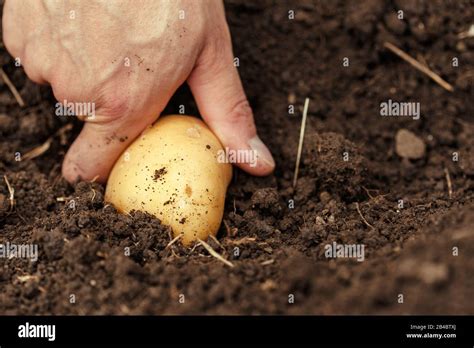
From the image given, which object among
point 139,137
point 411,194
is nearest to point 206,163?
point 139,137

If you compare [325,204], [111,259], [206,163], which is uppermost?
[206,163]

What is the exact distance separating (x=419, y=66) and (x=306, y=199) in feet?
3.39

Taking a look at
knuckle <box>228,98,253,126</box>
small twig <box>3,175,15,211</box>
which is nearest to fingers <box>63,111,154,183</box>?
small twig <box>3,175,15,211</box>

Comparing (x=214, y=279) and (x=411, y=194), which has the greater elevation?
(x=411, y=194)

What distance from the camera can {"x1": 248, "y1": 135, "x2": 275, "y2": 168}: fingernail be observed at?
268 centimetres

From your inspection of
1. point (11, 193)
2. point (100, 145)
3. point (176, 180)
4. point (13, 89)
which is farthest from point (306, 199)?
point (13, 89)

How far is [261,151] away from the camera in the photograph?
2.70 meters

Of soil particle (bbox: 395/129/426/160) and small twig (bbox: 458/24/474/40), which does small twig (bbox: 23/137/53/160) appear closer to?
soil particle (bbox: 395/129/426/160)

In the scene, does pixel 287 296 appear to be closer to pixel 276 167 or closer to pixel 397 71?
pixel 276 167

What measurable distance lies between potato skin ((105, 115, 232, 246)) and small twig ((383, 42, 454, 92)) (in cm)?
120

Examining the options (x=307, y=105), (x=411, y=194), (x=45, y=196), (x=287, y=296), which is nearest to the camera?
(x=287, y=296)

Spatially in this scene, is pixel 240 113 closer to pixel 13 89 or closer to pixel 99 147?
Result: pixel 99 147

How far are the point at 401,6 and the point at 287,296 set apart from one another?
2012mm

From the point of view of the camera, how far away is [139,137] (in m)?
2.64
